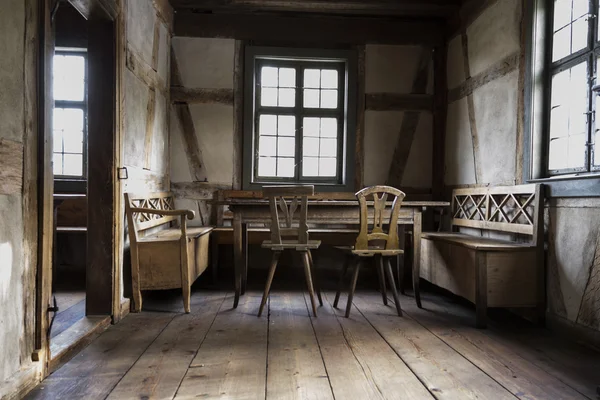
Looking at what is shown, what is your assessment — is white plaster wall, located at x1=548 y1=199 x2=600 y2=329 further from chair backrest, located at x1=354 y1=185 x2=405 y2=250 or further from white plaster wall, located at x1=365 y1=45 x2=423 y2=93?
white plaster wall, located at x1=365 y1=45 x2=423 y2=93

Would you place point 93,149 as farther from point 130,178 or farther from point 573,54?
point 573,54

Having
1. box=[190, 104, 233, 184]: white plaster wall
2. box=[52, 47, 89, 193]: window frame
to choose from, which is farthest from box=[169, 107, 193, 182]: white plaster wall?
box=[52, 47, 89, 193]: window frame

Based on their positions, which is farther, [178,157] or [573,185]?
[178,157]

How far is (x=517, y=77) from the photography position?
3707mm

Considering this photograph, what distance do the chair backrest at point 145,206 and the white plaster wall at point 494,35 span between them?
Result: 3.37 m

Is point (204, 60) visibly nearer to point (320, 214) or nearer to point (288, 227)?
point (320, 214)

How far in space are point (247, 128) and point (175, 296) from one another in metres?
2.16

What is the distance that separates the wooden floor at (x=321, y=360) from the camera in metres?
2.07

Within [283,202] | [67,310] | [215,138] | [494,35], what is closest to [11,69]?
[283,202]

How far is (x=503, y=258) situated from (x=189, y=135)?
12.0 ft

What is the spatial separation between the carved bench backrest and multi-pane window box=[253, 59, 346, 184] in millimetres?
1566

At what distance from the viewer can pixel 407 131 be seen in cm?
544

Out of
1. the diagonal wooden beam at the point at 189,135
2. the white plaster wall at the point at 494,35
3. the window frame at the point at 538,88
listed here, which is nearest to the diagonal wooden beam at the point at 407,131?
the white plaster wall at the point at 494,35

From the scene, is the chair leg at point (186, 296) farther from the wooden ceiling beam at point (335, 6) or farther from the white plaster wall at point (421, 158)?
the wooden ceiling beam at point (335, 6)
